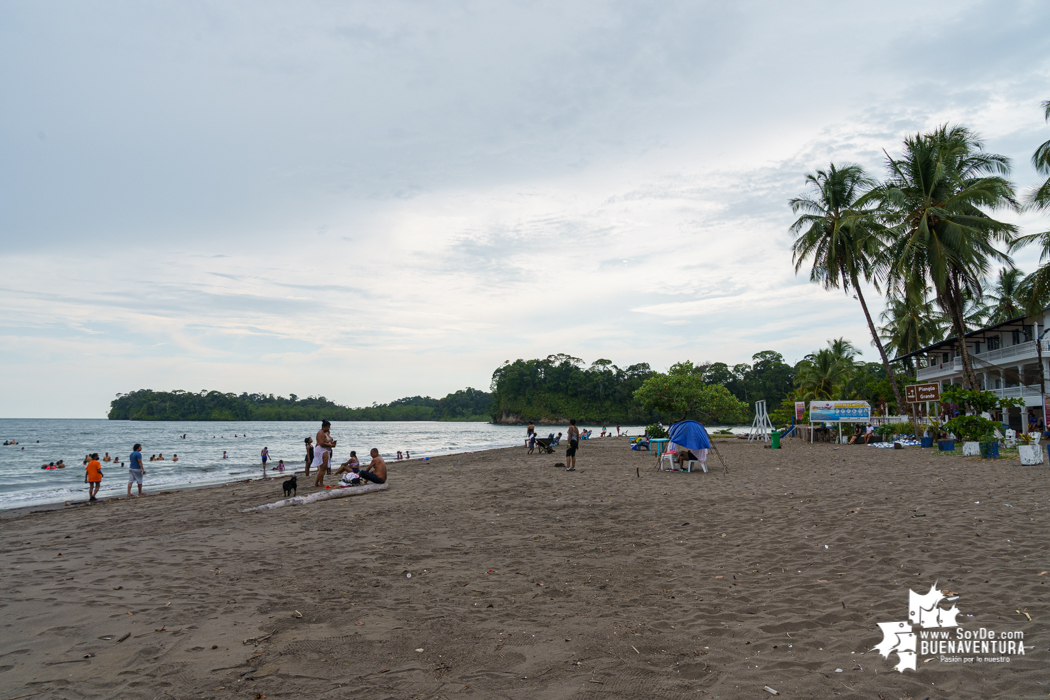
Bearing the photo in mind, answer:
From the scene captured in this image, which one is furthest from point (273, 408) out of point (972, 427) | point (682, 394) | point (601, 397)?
point (972, 427)

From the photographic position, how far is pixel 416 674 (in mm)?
3963

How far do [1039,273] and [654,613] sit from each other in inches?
986

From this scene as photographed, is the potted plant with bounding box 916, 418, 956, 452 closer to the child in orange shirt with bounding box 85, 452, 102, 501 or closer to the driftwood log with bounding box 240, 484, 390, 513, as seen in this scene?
the driftwood log with bounding box 240, 484, 390, 513

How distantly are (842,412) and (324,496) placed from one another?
2518 centimetres

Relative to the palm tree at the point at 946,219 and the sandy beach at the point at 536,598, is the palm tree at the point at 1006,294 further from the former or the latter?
the sandy beach at the point at 536,598

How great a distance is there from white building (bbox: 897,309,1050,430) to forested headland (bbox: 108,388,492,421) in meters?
115

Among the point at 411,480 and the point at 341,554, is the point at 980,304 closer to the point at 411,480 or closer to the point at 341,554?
the point at 411,480

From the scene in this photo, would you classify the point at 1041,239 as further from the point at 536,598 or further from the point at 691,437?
the point at 536,598

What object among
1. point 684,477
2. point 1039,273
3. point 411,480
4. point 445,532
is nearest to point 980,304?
point 1039,273

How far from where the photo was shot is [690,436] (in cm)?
1581

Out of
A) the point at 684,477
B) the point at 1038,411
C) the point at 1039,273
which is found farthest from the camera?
the point at 1038,411

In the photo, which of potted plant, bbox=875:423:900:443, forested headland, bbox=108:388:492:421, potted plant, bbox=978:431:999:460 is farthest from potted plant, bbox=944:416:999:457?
forested headland, bbox=108:388:492:421

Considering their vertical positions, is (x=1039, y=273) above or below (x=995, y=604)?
above

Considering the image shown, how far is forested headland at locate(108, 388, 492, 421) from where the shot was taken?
132625 mm
